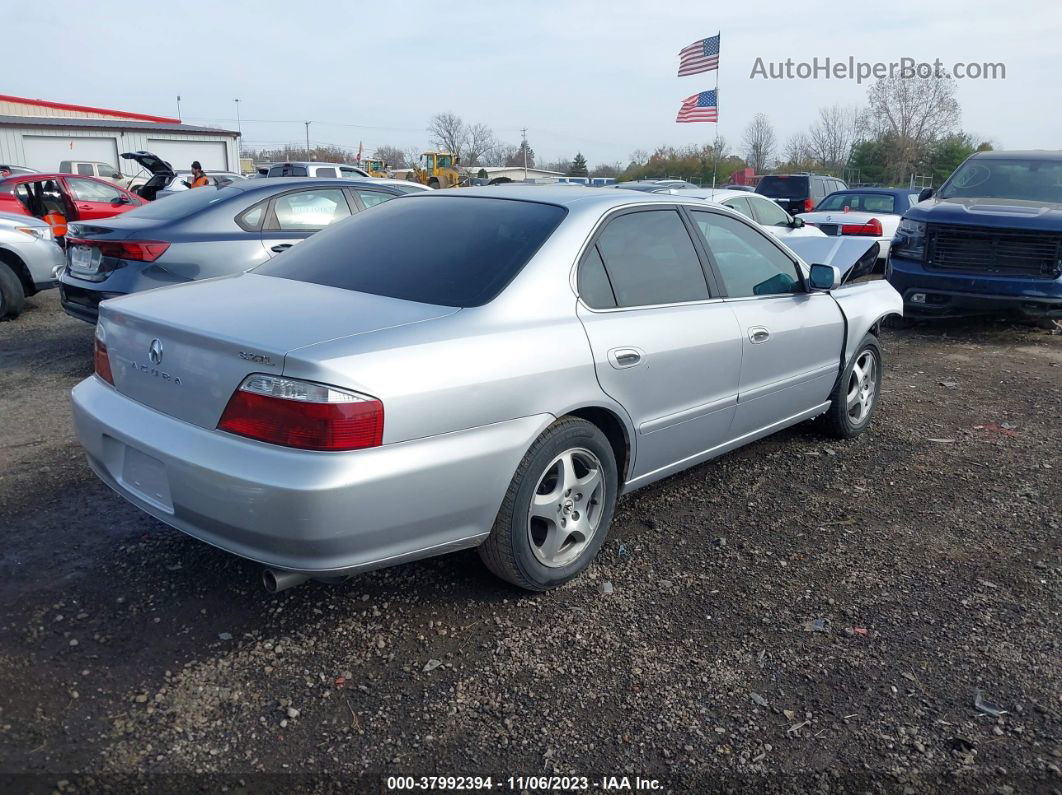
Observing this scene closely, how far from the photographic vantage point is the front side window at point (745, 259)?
4141 mm

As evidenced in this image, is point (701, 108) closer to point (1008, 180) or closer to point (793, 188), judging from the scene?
point (793, 188)

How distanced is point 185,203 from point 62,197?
8484 millimetres

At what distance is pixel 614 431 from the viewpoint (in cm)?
348

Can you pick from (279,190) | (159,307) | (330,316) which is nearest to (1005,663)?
(330,316)

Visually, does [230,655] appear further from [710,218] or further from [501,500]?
[710,218]

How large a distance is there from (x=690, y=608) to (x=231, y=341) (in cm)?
198

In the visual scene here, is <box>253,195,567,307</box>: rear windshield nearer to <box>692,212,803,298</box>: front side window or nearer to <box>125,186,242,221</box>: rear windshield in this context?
<box>692,212,803,298</box>: front side window

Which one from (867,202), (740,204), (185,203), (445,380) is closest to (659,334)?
(445,380)

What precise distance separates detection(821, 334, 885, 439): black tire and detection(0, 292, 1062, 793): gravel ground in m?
0.73

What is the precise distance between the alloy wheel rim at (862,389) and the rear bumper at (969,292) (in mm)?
3636

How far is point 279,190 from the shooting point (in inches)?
270

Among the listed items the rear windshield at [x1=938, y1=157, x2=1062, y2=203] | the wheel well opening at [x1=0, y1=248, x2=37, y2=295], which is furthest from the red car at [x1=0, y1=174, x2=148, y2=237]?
the rear windshield at [x1=938, y1=157, x2=1062, y2=203]

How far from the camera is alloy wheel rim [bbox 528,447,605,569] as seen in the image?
3188 millimetres

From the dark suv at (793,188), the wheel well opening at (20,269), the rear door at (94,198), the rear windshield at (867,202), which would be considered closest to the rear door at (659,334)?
the wheel well opening at (20,269)
